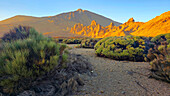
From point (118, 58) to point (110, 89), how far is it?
346cm

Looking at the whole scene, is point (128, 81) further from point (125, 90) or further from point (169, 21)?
point (169, 21)

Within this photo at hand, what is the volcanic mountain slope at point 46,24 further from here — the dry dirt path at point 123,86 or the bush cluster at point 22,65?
the dry dirt path at point 123,86

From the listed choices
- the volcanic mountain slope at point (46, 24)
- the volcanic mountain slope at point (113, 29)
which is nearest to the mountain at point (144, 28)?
the volcanic mountain slope at point (113, 29)

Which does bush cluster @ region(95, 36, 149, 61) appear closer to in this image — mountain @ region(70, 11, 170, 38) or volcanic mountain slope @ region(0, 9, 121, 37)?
mountain @ region(70, 11, 170, 38)

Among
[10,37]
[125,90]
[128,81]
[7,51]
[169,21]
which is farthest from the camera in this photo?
[169,21]

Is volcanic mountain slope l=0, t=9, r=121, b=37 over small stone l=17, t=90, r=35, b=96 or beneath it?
over

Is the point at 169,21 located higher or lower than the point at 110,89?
higher

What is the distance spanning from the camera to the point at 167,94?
248 centimetres

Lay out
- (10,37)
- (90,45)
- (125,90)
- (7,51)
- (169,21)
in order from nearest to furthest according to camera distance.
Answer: (7,51) → (125,90) → (10,37) → (90,45) → (169,21)

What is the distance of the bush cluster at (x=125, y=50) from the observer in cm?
571

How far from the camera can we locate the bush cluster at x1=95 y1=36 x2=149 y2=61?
5.71 meters

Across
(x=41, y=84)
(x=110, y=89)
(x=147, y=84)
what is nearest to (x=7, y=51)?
(x=41, y=84)

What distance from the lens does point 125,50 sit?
592cm

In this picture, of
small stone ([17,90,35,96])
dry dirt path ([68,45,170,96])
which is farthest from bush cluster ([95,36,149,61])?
small stone ([17,90,35,96])
